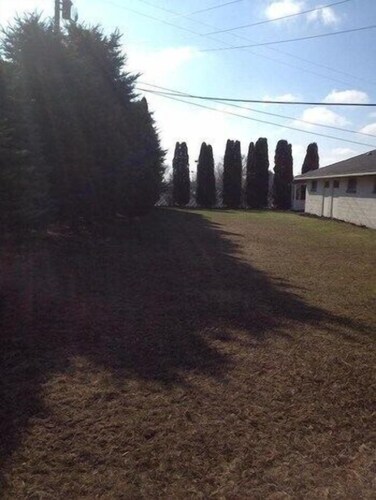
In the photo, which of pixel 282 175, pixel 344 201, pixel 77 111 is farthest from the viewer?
pixel 282 175

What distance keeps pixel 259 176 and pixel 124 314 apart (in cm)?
3671

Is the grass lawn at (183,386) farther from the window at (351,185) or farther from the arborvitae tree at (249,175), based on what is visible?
the arborvitae tree at (249,175)

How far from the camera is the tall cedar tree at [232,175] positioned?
41.8 metres

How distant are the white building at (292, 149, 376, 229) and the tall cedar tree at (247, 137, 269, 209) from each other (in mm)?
9094

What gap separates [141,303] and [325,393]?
341 centimetres

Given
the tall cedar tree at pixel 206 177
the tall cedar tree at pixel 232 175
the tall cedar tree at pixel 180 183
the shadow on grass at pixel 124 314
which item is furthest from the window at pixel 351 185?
the tall cedar tree at pixel 180 183

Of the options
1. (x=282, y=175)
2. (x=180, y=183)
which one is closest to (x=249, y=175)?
(x=282, y=175)

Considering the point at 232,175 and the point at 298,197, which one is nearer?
the point at 298,197

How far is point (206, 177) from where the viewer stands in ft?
138

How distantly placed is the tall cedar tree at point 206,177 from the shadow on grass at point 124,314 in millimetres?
31027

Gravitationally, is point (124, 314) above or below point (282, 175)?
below

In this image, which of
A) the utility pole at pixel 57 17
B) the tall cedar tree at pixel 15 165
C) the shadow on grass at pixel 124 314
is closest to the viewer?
the shadow on grass at pixel 124 314

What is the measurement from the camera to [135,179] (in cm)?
1588

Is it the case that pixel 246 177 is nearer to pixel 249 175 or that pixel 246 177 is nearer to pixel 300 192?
pixel 249 175
